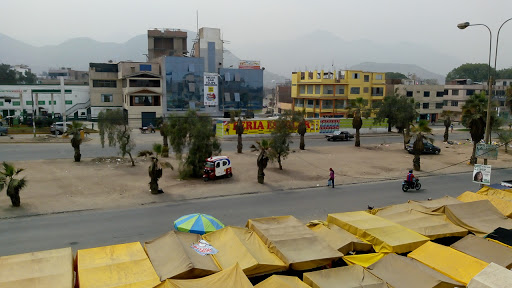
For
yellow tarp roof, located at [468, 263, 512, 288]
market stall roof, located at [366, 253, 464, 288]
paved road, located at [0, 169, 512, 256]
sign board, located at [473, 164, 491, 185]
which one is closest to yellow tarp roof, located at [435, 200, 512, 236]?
market stall roof, located at [366, 253, 464, 288]

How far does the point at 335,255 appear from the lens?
1159cm

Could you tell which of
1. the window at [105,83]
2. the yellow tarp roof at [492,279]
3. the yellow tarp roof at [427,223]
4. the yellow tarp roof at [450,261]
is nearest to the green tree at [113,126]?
the yellow tarp roof at [427,223]

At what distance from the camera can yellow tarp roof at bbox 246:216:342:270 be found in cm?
1127

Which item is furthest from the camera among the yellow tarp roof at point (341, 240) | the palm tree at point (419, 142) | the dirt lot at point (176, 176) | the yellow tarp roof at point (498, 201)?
the palm tree at point (419, 142)

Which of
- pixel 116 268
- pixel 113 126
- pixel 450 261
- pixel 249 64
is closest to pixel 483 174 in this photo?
pixel 450 261

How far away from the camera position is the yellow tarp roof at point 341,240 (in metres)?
12.4

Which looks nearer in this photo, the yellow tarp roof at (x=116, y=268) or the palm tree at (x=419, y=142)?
the yellow tarp roof at (x=116, y=268)

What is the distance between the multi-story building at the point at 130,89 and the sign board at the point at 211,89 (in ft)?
24.9

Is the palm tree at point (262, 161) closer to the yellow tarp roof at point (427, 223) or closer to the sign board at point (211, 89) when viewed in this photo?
the yellow tarp roof at point (427, 223)

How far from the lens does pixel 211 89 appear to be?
67.9m

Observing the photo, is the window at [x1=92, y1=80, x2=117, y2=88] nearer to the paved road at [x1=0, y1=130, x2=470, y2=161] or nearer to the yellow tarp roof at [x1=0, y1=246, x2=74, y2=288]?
the paved road at [x1=0, y1=130, x2=470, y2=161]

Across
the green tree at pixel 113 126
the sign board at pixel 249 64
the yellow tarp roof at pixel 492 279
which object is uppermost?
the sign board at pixel 249 64

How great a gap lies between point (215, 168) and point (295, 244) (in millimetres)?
15958

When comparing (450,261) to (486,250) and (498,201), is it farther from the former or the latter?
(498,201)
